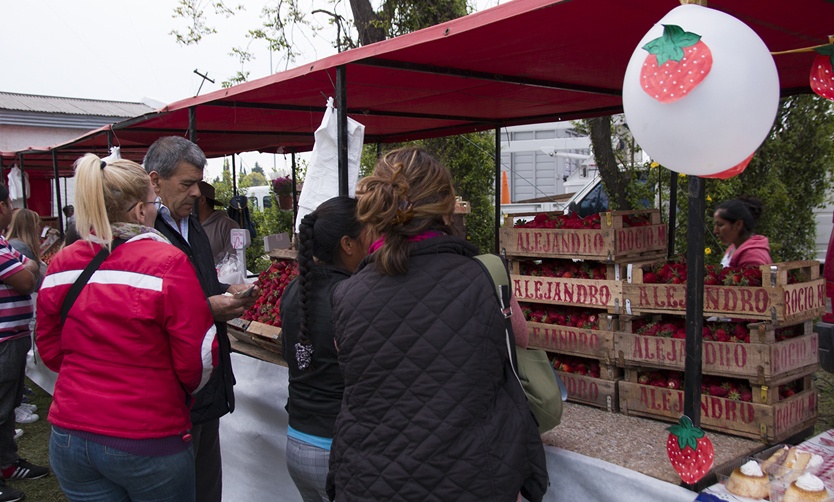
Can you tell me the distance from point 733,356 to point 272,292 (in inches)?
126

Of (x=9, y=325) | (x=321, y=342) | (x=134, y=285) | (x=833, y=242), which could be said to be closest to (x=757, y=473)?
(x=321, y=342)

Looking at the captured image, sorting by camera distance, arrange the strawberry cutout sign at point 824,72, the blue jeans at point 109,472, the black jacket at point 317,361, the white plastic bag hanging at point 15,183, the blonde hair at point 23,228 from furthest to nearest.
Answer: the white plastic bag hanging at point 15,183
the blonde hair at point 23,228
the black jacket at point 317,361
the blue jeans at point 109,472
the strawberry cutout sign at point 824,72

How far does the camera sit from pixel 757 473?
90.0 inches

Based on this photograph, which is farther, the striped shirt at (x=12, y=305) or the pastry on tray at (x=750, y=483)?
the striped shirt at (x=12, y=305)

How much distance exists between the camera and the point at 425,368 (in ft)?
5.52

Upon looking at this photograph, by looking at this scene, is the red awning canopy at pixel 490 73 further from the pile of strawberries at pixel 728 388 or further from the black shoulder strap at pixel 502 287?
the pile of strawberries at pixel 728 388

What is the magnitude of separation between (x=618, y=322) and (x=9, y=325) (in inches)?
151

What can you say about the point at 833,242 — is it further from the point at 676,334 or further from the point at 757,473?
the point at 757,473

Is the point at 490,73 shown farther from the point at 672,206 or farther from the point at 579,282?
the point at 672,206

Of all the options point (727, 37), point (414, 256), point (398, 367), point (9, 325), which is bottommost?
point (9, 325)

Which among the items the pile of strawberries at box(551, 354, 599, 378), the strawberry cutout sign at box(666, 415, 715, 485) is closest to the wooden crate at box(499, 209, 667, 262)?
the pile of strawberries at box(551, 354, 599, 378)

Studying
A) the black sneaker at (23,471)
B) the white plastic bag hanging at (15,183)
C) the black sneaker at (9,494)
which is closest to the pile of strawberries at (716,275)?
the black sneaker at (9,494)

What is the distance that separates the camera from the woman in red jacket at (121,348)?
2.08 metres

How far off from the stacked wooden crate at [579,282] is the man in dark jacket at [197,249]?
1810 millimetres
